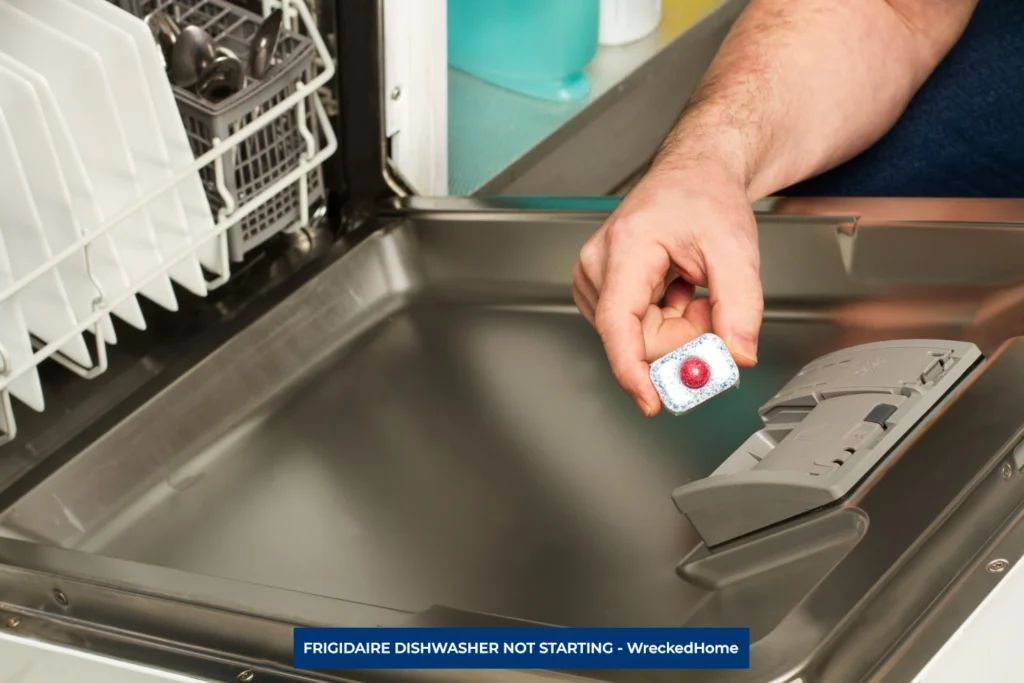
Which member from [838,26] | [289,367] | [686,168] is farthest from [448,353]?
[838,26]

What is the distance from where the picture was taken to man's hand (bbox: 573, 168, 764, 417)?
813 millimetres

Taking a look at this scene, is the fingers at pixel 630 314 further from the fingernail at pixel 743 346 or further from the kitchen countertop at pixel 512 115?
the kitchen countertop at pixel 512 115

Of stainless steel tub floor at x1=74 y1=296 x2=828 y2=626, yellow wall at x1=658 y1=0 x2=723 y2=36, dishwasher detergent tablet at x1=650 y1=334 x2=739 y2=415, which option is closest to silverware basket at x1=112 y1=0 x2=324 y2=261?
stainless steel tub floor at x1=74 y1=296 x2=828 y2=626

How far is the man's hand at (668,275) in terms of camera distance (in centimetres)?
81

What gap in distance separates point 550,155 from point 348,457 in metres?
0.55

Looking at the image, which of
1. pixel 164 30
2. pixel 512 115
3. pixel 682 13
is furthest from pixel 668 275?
pixel 682 13

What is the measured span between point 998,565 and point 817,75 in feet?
2.27

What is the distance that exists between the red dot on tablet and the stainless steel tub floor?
0.32 ft

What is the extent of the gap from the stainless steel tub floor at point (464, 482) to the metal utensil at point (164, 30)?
285 millimetres

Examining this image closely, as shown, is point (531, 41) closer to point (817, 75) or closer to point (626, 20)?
point (626, 20)

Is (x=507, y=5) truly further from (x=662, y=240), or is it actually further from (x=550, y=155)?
(x=662, y=240)

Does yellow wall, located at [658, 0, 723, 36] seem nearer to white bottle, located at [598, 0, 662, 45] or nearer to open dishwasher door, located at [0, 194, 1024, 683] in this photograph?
white bottle, located at [598, 0, 662, 45]

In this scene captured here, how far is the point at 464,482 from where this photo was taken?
871 millimetres

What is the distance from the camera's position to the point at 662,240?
0.88m
